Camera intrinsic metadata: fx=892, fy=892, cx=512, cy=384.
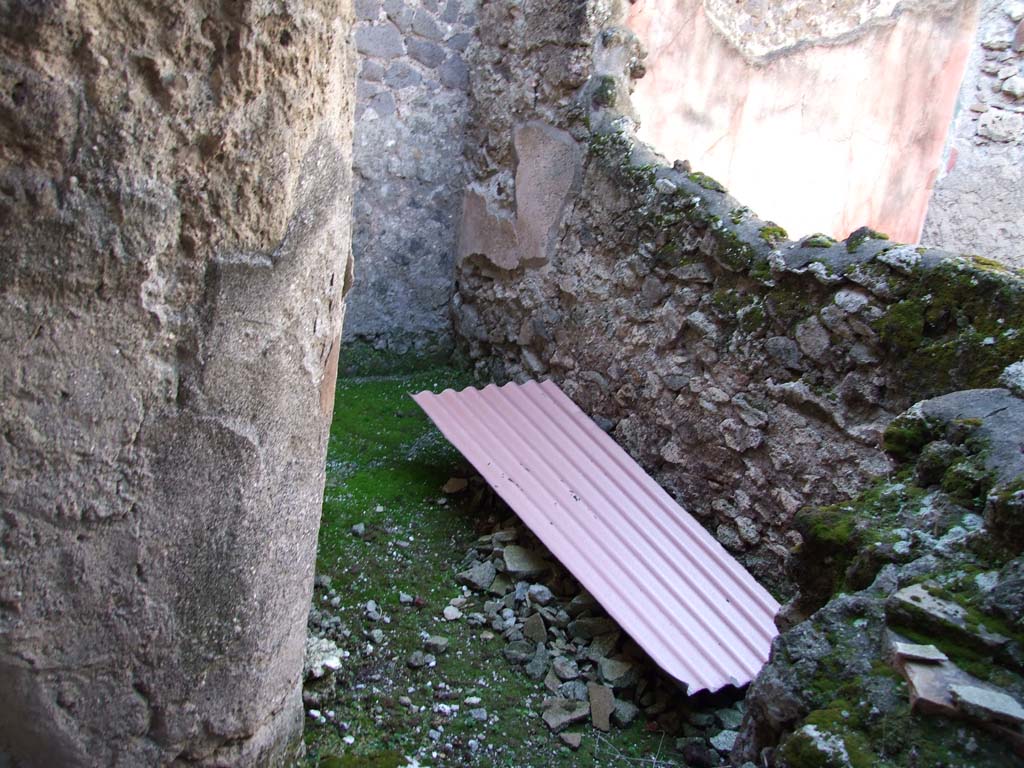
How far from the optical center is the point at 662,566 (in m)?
2.77

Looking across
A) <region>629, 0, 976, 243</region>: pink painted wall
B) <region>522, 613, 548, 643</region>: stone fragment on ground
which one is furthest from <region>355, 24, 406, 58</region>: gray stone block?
<region>522, 613, 548, 643</region>: stone fragment on ground

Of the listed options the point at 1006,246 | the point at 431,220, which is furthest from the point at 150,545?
the point at 1006,246

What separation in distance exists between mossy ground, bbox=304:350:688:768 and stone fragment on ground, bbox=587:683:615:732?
0.03m

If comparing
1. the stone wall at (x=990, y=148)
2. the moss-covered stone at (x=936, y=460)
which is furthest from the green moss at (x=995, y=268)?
the stone wall at (x=990, y=148)

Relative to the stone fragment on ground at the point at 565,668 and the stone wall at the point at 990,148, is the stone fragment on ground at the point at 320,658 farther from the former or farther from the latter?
the stone wall at the point at 990,148

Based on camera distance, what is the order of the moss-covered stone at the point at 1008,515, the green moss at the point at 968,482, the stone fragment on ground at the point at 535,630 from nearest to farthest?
the moss-covered stone at the point at 1008,515, the green moss at the point at 968,482, the stone fragment on ground at the point at 535,630

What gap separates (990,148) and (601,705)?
365 centimetres

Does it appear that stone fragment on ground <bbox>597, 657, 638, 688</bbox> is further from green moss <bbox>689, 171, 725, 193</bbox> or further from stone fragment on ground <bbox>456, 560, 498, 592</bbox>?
green moss <bbox>689, 171, 725, 193</bbox>

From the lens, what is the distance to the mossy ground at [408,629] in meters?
2.10

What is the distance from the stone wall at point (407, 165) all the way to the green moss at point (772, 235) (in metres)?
1.94

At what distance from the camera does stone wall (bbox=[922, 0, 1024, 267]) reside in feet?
14.4

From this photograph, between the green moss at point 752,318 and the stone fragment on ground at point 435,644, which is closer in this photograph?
the stone fragment on ground at point 435,644

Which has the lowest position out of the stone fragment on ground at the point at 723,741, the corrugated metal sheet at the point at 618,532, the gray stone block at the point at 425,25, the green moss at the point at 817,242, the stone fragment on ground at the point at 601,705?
the stone fragment on ground at the point at 601,705

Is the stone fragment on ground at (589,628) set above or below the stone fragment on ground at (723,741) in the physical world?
below
